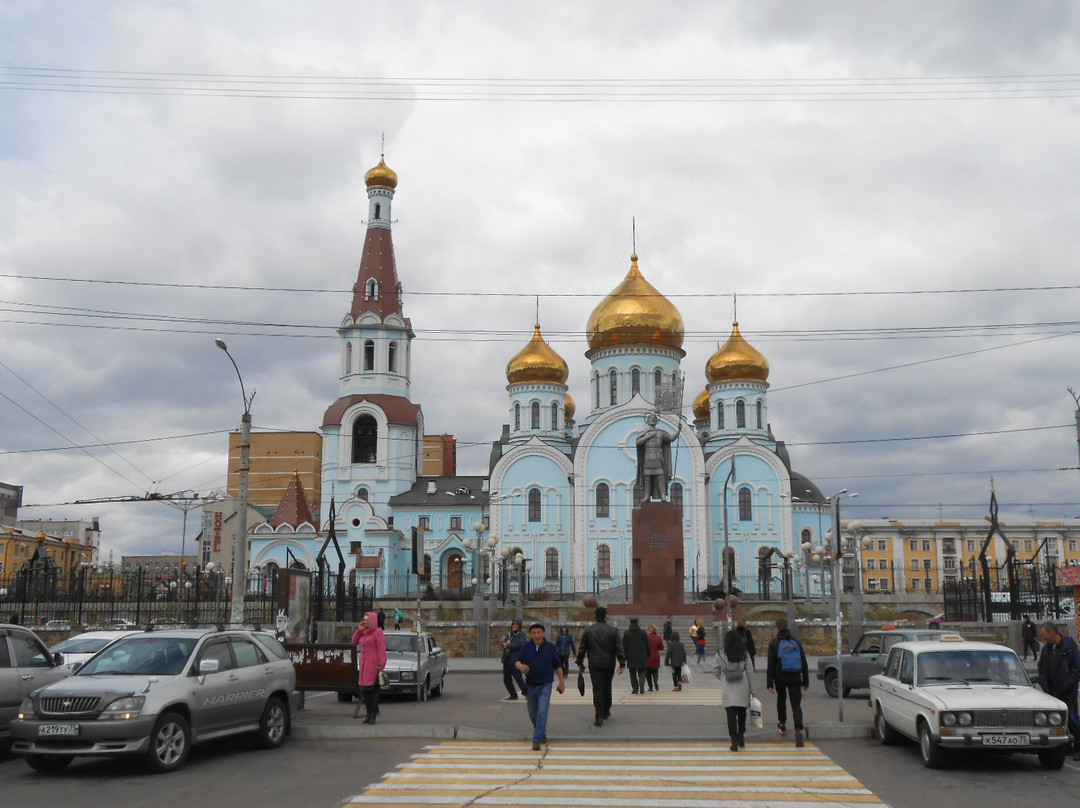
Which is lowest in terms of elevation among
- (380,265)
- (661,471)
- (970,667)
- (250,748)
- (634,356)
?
(250,748)

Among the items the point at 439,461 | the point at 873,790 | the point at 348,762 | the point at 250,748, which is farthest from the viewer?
the point at 439,461

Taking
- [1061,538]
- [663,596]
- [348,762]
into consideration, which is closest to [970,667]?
[348,762]

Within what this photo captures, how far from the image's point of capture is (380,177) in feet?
220

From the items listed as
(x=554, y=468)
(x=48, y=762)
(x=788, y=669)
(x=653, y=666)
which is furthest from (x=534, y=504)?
(x=48, y=762)

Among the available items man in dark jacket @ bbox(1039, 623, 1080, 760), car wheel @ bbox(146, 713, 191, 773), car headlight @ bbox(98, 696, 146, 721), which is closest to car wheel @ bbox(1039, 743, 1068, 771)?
man in dark jacket @ bbox(1039, 623, 1080, 760)

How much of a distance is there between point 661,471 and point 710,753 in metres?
27.7

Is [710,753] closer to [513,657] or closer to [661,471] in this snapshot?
[513,657]

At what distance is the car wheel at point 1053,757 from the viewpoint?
11.0m

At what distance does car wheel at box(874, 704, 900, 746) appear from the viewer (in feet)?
41.8

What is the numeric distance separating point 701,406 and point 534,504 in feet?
51.1

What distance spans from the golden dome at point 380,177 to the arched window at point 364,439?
15.1 meters

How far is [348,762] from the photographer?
1173cm

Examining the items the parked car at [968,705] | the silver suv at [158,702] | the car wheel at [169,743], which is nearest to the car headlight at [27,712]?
the silver suv at [158,702]

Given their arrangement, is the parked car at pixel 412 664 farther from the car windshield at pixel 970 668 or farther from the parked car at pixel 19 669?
the car windshield at pixel 970 668
